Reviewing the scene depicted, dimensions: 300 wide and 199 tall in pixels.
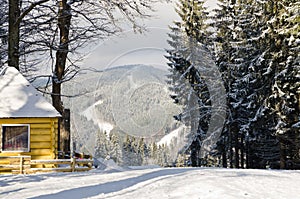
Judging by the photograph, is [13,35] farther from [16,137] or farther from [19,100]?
[16,137]

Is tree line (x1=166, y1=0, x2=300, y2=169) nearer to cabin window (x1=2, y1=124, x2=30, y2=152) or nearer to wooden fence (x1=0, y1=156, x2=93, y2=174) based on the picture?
wooden fence (x1=0, y1=156, x2=93, y2=174)

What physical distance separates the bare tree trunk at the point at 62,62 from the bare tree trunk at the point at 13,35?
1.91 meters

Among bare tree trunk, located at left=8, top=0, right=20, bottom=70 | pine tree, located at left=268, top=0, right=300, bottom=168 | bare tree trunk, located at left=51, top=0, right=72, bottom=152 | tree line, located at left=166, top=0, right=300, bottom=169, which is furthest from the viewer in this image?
tree line, located at left=166, top=0, right=300, bottom=169

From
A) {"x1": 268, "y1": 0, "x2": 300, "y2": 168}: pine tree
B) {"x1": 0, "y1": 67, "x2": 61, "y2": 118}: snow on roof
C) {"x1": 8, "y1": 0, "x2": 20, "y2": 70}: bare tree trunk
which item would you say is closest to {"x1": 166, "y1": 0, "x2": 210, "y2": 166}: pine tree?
{"x1": 268, "y1": 0, "x2": 300, "y2": 168}: pine tree

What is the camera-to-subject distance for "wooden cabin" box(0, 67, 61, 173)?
15.3m

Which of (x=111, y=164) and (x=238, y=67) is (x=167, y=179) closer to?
(x=111, y=164)

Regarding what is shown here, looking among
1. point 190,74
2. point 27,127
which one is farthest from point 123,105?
point 190,74

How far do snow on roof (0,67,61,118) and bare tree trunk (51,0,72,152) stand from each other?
8.10 feet

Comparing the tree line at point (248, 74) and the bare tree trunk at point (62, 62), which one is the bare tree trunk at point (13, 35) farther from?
the tree line at point (248, 74)

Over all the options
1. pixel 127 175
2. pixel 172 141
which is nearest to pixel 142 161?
pixel 172 141

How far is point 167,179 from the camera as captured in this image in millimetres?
11117

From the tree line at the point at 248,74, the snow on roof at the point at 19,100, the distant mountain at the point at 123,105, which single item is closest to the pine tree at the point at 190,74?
the tree line at the point at 248,74

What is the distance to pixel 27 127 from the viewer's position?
15.5 m

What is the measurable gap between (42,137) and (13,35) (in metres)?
5.60
